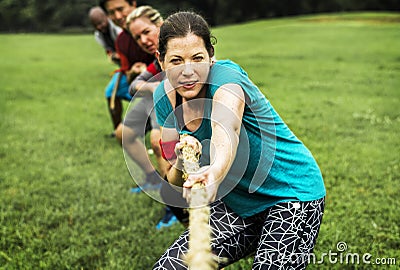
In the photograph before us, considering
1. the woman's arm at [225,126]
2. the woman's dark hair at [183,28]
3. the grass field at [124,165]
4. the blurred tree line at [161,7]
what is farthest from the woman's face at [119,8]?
the blurred tree line at [161,7]

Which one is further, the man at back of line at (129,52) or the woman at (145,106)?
the man at back of line at (129,52)

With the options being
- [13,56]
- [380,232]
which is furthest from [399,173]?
[13,56]

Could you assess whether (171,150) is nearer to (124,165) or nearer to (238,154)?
(238,154)

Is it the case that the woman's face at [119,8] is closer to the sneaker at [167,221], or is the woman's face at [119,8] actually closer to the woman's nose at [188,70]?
the sneaker at [167,221]

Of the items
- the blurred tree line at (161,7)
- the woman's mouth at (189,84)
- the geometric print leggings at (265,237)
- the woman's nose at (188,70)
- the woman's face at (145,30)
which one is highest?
the woman's nose at (188,70)

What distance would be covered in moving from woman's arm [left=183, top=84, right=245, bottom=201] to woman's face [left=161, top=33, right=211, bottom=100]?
0.37ft

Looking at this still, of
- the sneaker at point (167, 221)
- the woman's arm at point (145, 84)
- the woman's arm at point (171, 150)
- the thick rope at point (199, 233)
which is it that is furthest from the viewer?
the sneaker at point (167, 221)

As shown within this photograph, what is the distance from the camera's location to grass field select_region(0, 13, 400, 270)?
3.66 metres

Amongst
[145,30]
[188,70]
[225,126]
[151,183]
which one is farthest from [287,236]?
[151,183]

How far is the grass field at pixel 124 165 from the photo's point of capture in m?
3.66

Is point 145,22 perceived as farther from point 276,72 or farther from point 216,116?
point 276,72

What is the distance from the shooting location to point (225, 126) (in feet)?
6.30

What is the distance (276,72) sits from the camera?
38.9ft

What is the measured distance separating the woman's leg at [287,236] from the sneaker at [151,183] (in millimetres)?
2548
